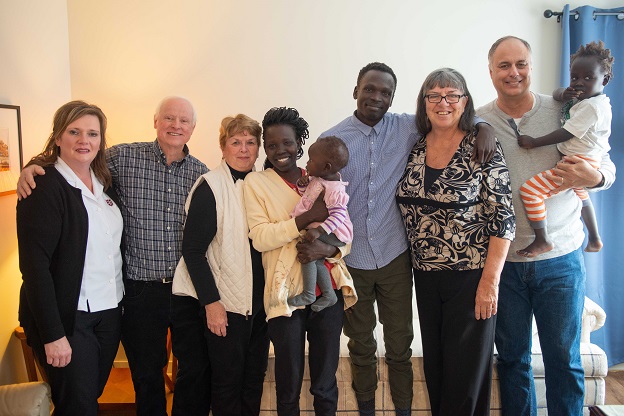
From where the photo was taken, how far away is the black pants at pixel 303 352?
175cm

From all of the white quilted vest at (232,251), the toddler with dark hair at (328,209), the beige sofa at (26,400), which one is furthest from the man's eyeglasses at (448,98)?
the beige sofa at (26,400)

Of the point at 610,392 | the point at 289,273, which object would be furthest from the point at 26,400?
the point at 610,392

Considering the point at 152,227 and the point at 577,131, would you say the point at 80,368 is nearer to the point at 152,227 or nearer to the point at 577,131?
the point at 152,227

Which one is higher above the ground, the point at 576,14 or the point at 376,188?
the point at 576,14

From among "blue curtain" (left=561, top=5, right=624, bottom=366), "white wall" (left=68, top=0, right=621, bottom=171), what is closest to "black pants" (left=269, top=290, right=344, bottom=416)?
"white wall" (left=68, top=0, right=621, bottom=171)

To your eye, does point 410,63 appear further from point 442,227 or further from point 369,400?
point 369,400

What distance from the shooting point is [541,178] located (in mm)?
1820

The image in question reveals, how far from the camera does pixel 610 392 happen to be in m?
3.05

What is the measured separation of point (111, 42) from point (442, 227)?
2.55 m

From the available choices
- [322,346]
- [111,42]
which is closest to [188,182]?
[322,346]

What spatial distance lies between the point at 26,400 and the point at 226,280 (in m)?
0.93

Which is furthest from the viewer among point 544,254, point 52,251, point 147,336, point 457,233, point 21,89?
point 21,89

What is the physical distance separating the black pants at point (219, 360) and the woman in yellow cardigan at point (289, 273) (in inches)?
6.1

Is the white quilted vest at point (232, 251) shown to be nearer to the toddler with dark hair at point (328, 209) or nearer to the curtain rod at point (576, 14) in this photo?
the toddler with dark hair at point (328, 209)
